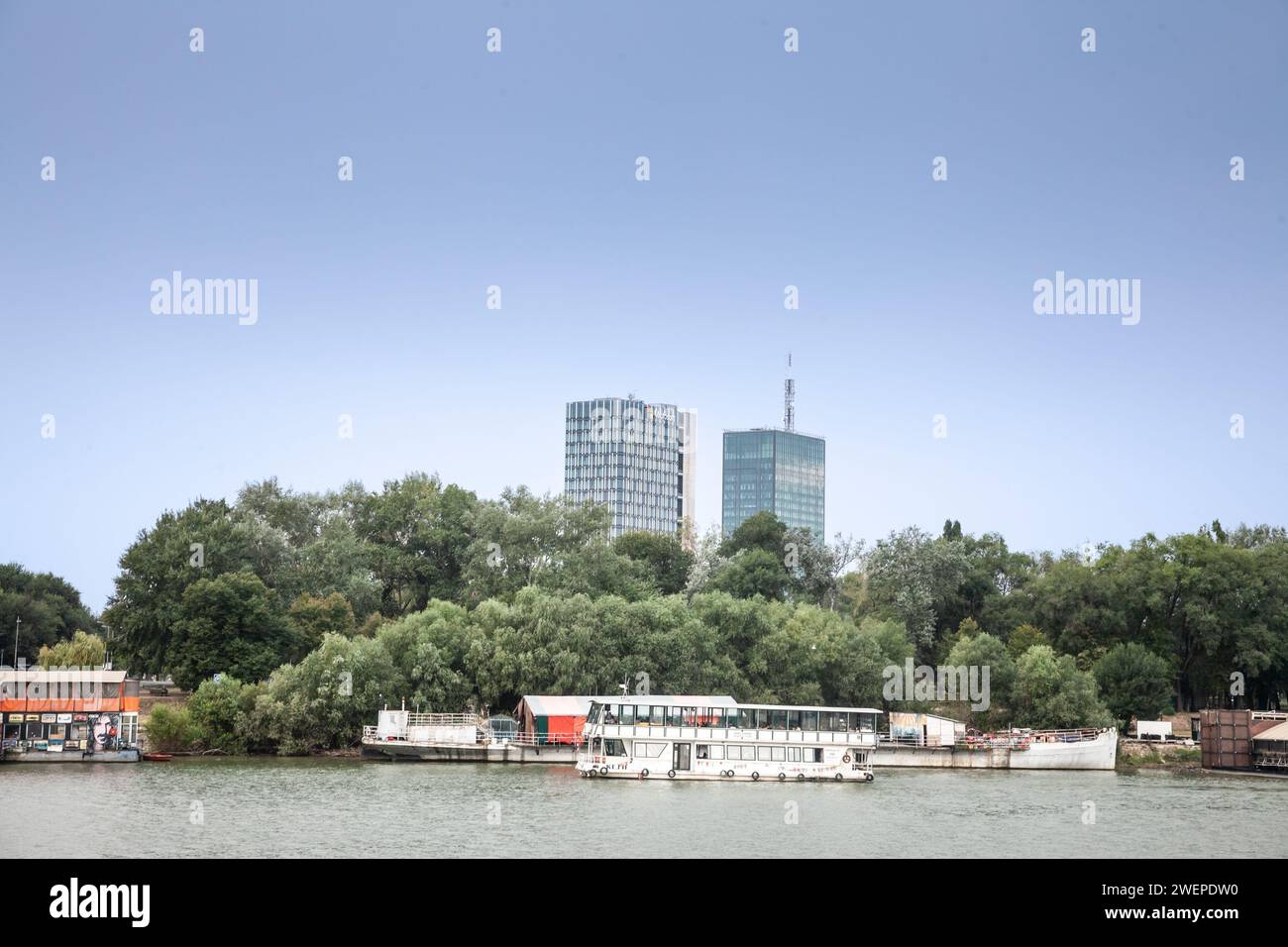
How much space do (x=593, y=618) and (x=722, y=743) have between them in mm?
19149

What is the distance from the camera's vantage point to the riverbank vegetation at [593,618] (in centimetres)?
7612

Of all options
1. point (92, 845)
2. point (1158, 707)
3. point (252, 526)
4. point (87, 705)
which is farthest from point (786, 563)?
point (92, 845)

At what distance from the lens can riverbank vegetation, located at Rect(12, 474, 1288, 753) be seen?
250 feet

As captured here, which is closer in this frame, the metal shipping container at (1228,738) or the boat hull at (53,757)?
the boat hull at (53,757)

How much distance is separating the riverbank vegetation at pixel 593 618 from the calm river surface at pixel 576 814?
11.6 m

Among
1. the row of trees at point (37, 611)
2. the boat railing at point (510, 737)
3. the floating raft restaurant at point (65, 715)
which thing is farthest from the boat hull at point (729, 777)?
the row of trees at point (37, 611)

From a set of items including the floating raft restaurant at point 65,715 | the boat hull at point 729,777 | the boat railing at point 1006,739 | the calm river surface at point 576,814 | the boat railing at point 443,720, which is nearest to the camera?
the calm river surface at point 576,814

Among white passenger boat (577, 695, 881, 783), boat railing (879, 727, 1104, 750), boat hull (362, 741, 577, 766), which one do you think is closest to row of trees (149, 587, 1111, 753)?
boat railing (879, 727, 1104, 750)

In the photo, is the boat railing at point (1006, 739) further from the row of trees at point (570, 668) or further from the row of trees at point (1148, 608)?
the row of trees at point (1148, 608)

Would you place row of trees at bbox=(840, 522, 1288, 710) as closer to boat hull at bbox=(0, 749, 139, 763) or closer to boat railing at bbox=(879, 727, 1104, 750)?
boat railing at bbox=(879, 727, 1104, 750)

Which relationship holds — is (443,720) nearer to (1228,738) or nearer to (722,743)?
(722,743)

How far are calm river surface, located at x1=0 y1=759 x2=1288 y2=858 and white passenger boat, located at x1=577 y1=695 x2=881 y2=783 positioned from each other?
2395 millimetres

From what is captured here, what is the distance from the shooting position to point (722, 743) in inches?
2454
